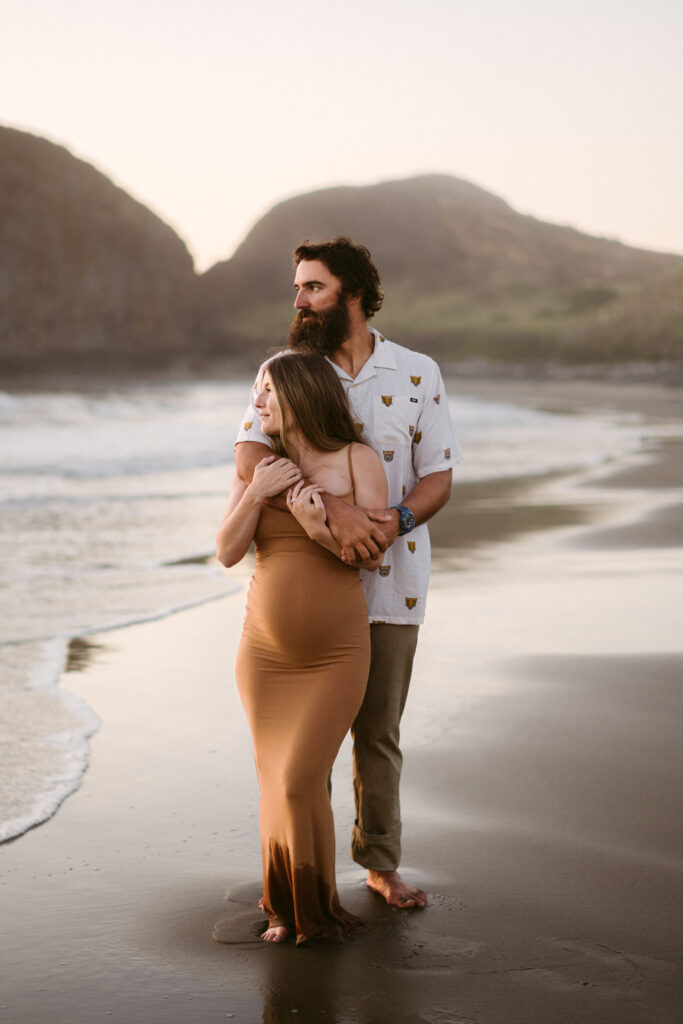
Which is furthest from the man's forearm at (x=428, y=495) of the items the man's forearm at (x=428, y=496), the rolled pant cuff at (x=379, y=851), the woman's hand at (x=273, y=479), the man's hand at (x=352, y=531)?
the rolled pant cuff at (x=379, y=851)

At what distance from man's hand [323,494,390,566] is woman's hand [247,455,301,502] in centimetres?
10

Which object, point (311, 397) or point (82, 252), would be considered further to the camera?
point (82, 252)

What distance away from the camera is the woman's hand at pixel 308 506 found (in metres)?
2.78

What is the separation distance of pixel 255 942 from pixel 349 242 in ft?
5.94

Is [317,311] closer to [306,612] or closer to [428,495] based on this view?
[428,495]

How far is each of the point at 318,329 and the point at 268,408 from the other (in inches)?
10.9

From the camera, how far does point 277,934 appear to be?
2.94 m

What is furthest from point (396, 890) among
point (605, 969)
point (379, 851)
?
point (605, 969)

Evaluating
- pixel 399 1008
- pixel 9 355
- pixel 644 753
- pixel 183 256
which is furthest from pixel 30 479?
pixel 183 256

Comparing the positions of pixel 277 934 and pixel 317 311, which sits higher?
pixel 317 311

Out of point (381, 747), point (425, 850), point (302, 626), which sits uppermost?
point (302, 626)

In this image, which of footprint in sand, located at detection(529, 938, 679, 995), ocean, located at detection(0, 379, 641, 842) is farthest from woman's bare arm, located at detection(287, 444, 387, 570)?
ocean, located at detection(0, 379, 641, 842)

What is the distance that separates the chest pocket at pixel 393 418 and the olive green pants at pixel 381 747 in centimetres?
50

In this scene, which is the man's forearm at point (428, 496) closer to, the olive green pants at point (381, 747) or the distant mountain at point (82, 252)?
the olive green pants at point (381, 747)
